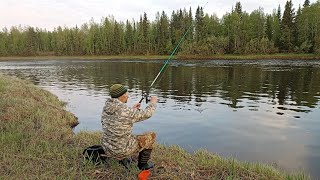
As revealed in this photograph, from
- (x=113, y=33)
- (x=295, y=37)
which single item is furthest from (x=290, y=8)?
(x=113, y=33)

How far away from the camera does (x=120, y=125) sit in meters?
6.24

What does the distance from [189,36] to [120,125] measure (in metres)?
98.5

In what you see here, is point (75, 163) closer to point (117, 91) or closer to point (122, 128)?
point (122, 128)

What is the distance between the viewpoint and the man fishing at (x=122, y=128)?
6253 mm

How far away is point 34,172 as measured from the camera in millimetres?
6422

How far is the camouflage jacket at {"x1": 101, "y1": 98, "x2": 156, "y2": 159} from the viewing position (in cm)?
625

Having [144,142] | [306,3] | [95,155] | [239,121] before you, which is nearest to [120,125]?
[144,142]

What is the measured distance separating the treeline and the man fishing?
5923 cm

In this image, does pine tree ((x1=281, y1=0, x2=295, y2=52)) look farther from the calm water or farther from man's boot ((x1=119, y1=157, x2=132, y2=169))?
man's boot ((x1=119, y1=157, x2=132, y2=169))

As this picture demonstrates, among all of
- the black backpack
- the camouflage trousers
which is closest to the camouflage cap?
the camouflage trousers

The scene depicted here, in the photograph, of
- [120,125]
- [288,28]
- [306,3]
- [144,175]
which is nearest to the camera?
[144,175]

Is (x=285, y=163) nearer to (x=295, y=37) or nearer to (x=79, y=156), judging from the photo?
(x=79, y=156)

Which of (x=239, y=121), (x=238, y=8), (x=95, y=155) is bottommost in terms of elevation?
(x=239, y=121)

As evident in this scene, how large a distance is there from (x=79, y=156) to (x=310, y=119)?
1132cm
